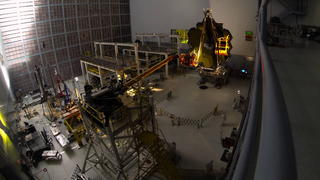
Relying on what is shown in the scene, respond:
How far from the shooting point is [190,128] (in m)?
15.0

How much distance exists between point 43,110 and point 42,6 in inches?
536

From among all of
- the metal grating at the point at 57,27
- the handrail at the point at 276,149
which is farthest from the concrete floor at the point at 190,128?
the handrail at the point at 276,149

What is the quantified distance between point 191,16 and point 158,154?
2292cm

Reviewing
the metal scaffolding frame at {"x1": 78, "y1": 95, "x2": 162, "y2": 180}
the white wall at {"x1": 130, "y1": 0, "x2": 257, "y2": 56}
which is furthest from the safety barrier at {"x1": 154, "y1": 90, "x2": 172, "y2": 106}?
the white wall at {"x1": 130, "y1": 0, "x2": 257, "y2": 56}

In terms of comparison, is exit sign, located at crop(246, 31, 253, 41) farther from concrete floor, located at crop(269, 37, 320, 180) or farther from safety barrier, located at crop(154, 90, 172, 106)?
concrete floor, located at crop(269, 37, 320, 180)

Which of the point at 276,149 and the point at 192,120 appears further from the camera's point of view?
the point at 192,120

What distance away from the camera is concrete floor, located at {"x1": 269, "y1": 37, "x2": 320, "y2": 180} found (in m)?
1.44

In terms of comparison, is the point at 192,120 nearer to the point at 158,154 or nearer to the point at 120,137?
the point at 158,154

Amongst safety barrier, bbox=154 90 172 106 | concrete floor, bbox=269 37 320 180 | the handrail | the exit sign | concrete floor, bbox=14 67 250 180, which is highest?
the exit sign

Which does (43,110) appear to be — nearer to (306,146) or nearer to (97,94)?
(97,94)

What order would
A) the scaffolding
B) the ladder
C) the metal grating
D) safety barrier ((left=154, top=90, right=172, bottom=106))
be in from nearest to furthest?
1. the scaffolding
2. the ladder
3. safety barrier ((left=154, top=90, right=172, bottom=106))
4. the metal grating

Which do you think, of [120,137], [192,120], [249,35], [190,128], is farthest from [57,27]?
[249,35]

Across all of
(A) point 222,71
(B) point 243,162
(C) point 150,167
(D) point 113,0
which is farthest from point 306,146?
(D) point 113,0

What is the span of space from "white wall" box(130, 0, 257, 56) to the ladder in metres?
20.0
